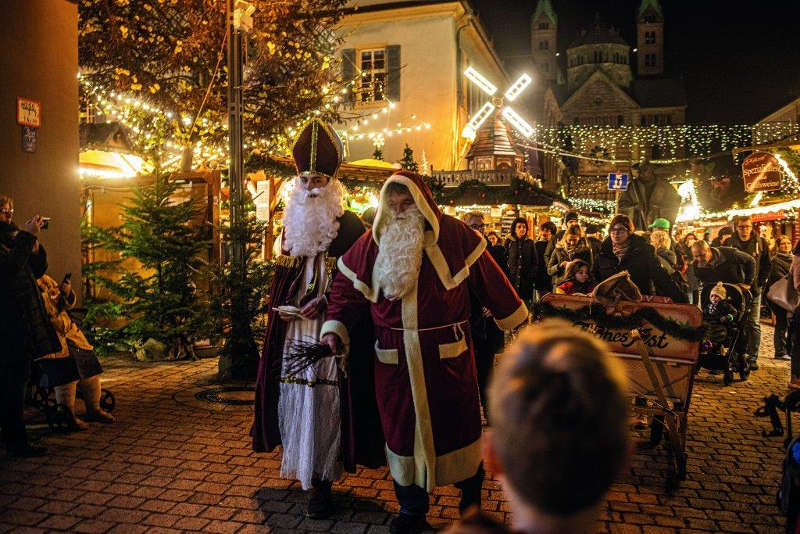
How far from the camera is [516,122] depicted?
94.8ft

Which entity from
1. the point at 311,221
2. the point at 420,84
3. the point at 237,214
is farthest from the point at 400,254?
the point at 420,84

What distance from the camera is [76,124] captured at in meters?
8.42

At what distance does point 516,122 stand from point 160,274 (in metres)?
21.6

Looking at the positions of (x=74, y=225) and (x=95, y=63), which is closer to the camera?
(x=74, y=225)

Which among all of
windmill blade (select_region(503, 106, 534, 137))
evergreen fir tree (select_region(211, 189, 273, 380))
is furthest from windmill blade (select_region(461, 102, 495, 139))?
evergreen fir tree (select_region(211, 189, 273, 380))

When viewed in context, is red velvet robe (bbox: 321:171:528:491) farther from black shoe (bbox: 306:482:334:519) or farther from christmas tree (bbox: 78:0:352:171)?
christmas tree (bbox: 78:0:352:171)

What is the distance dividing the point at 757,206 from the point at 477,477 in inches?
779

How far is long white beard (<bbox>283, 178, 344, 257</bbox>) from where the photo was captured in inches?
187

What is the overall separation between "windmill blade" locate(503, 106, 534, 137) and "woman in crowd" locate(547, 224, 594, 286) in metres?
17.1

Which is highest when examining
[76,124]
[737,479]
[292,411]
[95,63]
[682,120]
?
[682,120]

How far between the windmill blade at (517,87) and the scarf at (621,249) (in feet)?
73.1

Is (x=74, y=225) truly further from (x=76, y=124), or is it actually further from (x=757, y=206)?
(x=757, y=206)

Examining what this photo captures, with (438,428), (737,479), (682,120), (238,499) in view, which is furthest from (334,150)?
(682,120)

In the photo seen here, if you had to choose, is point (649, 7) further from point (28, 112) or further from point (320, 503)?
point (320, 503)
